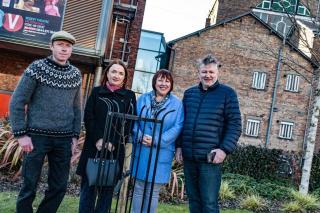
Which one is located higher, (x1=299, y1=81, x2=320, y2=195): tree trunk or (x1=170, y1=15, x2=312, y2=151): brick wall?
(x1=170, y1=15, x2=312, y2=151): brick wall

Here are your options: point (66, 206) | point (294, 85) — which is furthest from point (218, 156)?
point (294, 85)

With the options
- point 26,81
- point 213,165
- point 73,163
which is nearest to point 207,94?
point 213,165

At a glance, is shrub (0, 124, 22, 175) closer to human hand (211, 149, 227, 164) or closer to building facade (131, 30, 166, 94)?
human hand (211, 149, 227, 164)

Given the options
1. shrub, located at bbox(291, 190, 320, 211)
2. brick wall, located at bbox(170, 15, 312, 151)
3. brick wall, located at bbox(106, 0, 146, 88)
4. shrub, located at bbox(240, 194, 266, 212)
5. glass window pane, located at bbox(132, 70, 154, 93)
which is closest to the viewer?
shrub, located at bbox(240, 194, 266, 212)

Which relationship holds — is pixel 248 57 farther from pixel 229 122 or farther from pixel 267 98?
pixel 229 122

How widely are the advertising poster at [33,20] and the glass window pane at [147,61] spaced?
1367 cm

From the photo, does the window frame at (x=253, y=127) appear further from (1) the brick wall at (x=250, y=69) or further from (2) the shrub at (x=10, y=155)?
(2) the shrub at (x=10, y=155)

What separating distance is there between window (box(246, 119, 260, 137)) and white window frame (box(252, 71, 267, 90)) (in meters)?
2.23

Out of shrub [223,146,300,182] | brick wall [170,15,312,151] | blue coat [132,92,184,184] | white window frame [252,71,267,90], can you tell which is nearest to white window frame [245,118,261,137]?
brick wall [170,15,312,151]

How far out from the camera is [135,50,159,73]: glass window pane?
24875mm

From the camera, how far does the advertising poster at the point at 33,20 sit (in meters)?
11.1

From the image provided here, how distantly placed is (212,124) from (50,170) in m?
1.82

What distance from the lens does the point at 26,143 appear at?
12.6ft

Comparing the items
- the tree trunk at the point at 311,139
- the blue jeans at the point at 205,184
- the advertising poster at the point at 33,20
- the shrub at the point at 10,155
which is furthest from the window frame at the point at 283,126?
the blue jeans at the point at 205,184
